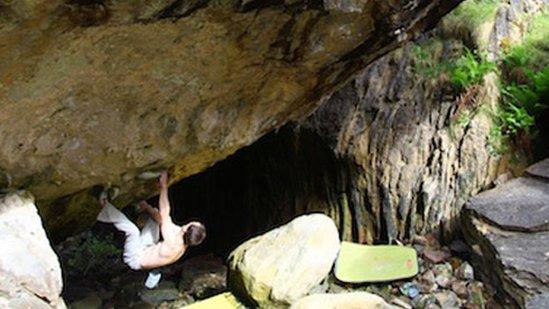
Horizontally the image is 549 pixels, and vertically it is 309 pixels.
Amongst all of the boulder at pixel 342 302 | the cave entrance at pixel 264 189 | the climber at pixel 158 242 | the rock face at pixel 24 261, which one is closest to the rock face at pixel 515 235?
the boulder at pixel 342 302

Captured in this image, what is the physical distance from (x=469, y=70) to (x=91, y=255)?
5.15 metres

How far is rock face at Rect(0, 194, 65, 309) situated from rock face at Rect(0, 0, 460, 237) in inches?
9.5

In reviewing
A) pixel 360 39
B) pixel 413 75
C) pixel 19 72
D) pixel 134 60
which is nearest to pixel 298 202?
pixel 413 75

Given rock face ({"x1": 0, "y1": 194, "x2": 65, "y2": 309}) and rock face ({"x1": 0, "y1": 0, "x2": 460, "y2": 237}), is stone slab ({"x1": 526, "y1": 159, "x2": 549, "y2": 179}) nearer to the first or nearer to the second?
rock face ({"x1": 0, "y1": 0, "x2": 460, "y2": 237})

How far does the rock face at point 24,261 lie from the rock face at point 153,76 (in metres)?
0.24

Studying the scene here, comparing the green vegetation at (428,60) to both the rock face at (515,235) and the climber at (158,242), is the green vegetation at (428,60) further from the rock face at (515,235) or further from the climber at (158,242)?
the climber at (158,242)

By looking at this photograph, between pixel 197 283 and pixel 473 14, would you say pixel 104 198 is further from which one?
pixel 473 14

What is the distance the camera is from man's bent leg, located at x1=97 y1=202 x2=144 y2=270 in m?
5.05

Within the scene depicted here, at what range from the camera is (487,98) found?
251 inches

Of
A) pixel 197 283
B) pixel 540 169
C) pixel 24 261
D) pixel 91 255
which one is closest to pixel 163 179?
pixel 24 261

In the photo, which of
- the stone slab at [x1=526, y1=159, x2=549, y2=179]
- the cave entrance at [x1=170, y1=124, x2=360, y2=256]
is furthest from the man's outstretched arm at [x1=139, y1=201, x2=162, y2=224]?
the stone slab at [x1=526, y1=159, x2=549, y2=179]

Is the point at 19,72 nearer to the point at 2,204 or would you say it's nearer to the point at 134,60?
the point at 134,60

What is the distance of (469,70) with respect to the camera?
6.23 m

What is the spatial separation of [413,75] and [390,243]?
190cm
